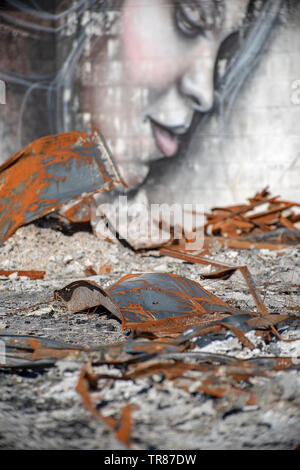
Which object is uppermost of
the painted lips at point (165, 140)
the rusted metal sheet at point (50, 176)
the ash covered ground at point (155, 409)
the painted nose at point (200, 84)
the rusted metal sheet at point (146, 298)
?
the painted nose at point (200, 84)

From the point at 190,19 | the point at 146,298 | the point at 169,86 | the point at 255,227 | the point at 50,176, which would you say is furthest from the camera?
the point at 169,86

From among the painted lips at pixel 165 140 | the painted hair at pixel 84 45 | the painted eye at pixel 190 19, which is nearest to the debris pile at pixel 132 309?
the painted lips at pixel 165 140

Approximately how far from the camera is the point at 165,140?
6586 mm

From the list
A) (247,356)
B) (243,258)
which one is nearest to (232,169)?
(243,258)

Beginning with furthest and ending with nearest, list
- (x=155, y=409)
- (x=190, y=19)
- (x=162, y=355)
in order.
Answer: (x=190, y=19), (x=162, y=355), (x=155, y=409)

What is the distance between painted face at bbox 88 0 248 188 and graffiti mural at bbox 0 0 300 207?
0.01 meters

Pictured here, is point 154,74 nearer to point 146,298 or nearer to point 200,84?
point 200,84

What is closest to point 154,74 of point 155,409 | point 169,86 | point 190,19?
point 169,86

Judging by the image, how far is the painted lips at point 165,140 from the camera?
6562 millimetres

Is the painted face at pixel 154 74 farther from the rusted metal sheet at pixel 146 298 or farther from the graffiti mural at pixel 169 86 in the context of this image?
the rusted metal sheet at pixel 146 298

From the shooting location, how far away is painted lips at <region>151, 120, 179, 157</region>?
6562 millimetres

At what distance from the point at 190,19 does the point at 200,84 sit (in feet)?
3.05

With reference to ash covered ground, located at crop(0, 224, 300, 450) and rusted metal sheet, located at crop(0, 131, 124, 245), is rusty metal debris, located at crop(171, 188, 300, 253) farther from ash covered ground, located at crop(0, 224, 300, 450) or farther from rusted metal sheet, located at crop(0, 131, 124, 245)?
ash covered ground, located at crop(0, 224, 300, 450)

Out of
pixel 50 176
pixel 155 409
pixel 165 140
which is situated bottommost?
pixel 155 409
